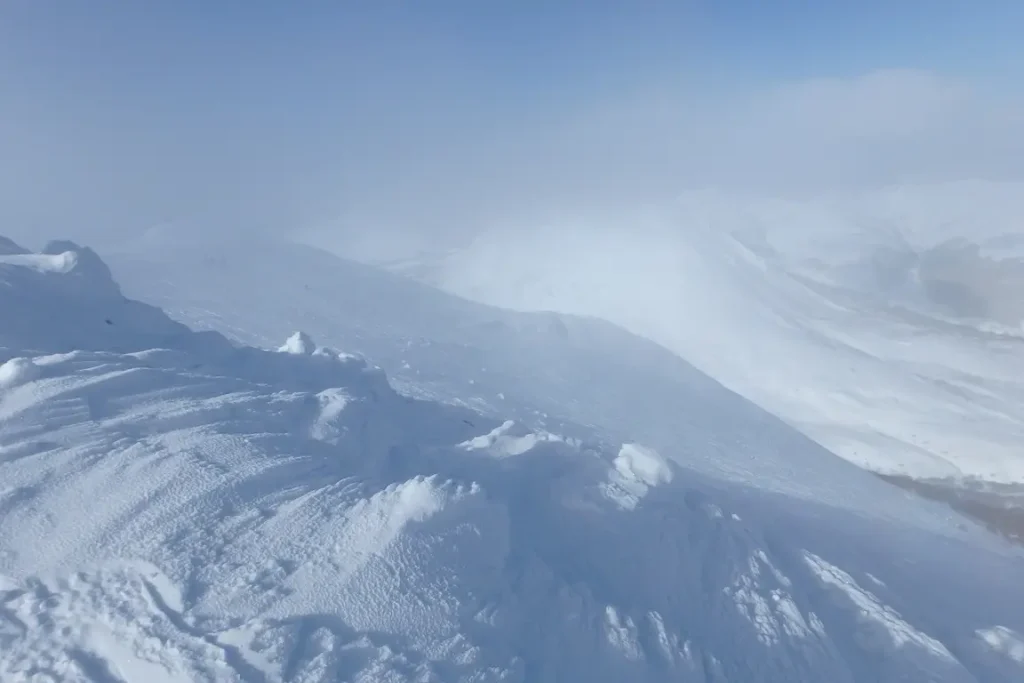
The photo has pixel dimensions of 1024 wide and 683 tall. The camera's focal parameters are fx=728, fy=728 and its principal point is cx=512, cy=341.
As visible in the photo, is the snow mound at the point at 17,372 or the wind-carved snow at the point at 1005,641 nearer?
the snow mound at the point at 17,372

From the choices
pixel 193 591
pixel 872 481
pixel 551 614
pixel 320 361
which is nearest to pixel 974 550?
pixel 872 481

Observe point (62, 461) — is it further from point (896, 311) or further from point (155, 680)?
point (896, 311)

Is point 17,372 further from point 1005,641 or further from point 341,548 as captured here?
point 1005,641

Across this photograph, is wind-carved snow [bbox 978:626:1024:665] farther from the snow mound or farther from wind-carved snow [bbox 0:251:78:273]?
wind-carved snow [bbox 0:251:78:273]

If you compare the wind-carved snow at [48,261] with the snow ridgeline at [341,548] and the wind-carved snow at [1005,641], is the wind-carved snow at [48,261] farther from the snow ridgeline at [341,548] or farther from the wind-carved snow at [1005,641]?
the wind-carved snow at [1005,641]

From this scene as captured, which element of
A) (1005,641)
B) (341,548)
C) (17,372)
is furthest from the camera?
(1005,641)

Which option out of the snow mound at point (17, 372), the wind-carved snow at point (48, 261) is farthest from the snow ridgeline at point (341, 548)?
the wind-carved snow at point (48, 261)

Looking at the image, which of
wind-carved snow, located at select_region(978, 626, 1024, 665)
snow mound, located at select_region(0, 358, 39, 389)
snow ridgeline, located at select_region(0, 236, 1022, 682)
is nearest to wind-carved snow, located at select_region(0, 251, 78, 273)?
snow ridgeline, located at select_region(0, 236, 1022, 682)

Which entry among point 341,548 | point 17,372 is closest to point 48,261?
point 17,372

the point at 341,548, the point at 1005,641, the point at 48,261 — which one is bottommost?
the point at 341,548
